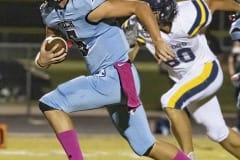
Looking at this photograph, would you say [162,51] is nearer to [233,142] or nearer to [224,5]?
[233,142]

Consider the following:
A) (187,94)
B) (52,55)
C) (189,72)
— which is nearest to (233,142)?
(187,94)

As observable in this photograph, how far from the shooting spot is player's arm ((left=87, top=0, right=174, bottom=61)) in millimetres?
6504

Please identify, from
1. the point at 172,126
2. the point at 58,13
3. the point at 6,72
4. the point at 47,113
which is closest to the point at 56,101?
the point at 47,113

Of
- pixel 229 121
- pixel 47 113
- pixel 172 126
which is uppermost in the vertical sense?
pixel 47 113

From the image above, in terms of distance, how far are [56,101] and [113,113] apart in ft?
1.49

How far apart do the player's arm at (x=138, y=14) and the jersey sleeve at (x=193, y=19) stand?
149 centimetres

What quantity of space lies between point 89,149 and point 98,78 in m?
3.95

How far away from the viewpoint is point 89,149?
34.7 feet

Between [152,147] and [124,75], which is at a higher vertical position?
[124,75]

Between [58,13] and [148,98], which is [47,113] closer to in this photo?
[58,13]

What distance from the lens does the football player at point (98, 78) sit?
21.8 ft

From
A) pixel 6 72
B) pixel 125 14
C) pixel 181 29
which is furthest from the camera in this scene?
pixel 6 72

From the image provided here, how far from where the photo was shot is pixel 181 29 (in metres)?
8.05

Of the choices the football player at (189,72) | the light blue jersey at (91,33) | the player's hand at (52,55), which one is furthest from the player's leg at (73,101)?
the football player at (189,72)
